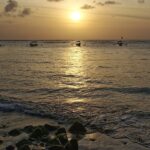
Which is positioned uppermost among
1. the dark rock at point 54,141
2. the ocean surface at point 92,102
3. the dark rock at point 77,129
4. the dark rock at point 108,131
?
the dark rock at point 54,141

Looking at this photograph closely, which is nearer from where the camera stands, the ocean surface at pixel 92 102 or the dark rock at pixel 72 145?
the dark rock at pixel 72 145

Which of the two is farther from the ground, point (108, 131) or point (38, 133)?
point (38, 133)

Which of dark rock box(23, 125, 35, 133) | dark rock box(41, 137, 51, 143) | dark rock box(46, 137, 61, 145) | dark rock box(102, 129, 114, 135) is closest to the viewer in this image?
dark rock box(46, 137, 61, 145)

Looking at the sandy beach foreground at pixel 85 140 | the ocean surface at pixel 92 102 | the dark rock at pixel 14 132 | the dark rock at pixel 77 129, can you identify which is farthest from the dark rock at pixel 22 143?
the ocean surface at pixel 92 102

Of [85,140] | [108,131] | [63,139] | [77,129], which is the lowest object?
[108,131]

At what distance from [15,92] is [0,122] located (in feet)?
26.3

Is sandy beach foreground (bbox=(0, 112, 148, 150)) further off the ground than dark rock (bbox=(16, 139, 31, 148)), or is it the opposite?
dark rock (bbox=(16, 139, 31, 148))

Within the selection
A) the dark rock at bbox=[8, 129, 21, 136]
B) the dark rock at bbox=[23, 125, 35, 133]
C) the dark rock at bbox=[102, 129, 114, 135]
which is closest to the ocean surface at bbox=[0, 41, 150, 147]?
the dark rock at bbox=[102, 129, 114, 135]

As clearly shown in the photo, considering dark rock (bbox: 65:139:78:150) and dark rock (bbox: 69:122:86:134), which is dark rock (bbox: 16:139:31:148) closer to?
dark rock (bbox: 65:139:78:150)

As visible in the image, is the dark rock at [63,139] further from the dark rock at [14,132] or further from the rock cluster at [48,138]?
the dark rock at [14,132]

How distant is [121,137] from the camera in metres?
13.0

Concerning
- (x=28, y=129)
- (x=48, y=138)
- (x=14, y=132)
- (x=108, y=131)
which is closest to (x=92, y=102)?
(x=108, y=131)

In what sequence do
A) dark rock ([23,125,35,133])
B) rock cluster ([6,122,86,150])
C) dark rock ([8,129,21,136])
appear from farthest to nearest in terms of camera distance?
1. dark rock ([23,125,35,133])
2. dark rock ([8,129,21,136])
3. rock cluster ([6,122,86,150])

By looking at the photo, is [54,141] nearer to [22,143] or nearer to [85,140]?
[22,143]
